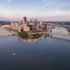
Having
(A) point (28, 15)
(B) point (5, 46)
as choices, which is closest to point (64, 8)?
(A) point (28, 15)

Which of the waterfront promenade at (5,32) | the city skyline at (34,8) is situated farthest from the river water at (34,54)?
the city skyline at (34,8)

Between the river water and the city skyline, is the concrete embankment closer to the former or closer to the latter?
the river water

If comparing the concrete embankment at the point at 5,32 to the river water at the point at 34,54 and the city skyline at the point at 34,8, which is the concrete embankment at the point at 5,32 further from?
the city skyline at the point at 34,8

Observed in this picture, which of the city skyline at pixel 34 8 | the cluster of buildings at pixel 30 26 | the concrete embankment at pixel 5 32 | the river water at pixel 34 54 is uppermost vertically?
the city skyline at pixel 34 8

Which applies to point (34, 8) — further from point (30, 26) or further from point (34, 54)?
point (34, 54)

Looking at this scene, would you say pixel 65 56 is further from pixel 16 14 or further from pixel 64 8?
pixel 16 14

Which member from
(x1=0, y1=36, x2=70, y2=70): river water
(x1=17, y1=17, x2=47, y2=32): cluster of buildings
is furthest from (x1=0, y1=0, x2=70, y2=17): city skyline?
(x1=0, y1=36, x2=70, y2=70): river water

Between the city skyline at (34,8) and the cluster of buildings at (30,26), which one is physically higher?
the city skyline at (34,8)
